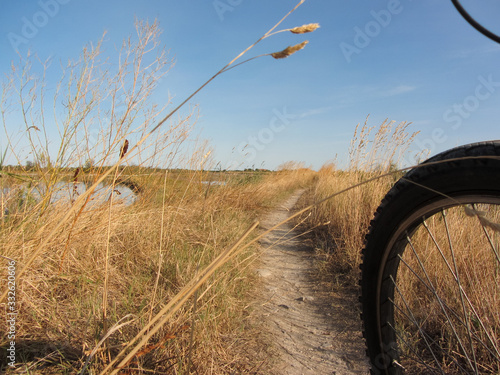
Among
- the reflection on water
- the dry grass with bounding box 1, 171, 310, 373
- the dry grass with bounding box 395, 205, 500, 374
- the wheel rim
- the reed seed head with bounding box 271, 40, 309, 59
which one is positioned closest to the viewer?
the reed seed head with bounding box 271, 40, 309, 59

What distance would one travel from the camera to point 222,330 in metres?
1.67

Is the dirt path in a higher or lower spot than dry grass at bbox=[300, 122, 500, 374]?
lower

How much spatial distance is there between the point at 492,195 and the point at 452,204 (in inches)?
4.6

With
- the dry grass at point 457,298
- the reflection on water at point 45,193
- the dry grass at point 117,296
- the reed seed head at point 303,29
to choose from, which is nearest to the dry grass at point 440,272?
the dry grass at point 457,298

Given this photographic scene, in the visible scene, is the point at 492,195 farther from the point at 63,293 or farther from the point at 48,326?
the point at 63,293

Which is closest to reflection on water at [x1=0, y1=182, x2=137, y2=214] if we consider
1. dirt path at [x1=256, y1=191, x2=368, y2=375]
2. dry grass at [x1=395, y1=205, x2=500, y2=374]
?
dirt path at [x1=256, y1=191, x2=368, y2=375]

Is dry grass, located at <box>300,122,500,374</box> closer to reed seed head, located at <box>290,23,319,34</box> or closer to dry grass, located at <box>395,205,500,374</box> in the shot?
dry grass, located at <box>395,205,500,374</box>

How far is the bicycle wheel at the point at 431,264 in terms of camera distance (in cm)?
80

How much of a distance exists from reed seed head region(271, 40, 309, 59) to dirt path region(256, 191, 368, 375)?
65cm

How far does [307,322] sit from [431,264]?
A: 100 cm

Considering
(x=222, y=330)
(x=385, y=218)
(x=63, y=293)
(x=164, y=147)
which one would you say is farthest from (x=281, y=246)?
(x=385, y=218)

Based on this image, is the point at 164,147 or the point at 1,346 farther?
the point at 164,147

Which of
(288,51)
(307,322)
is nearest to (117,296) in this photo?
(307,322)

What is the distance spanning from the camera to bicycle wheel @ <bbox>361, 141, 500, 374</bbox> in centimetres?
80
